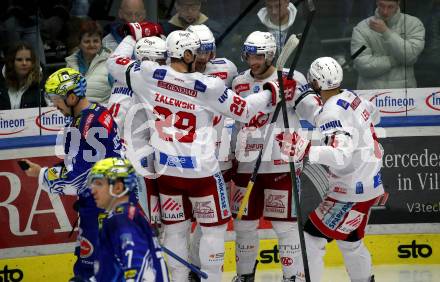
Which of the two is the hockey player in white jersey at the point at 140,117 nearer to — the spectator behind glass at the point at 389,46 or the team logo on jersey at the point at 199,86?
the team logo on jersey at the point at 199,86

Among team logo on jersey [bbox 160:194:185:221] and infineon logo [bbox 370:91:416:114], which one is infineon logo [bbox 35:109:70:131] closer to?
team logo on jersey [bbox 160:194:185:221]

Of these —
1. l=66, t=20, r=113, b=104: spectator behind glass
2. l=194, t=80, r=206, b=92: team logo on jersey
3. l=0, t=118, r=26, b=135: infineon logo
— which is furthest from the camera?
l=66, t=20, r=113, b=104: spectator behind glass

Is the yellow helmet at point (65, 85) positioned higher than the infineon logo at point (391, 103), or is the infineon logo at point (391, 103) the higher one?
the yellow helmet at point (65, 85)

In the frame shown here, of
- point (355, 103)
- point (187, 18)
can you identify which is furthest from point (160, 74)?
point (187, 18)

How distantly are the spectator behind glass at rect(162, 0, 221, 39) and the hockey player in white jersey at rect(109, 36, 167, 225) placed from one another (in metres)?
0.86

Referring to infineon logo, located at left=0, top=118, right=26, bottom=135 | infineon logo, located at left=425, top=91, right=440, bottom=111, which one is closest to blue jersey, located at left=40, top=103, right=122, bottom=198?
infineon logo, located at left=0, top=118, right=26, bottom=135

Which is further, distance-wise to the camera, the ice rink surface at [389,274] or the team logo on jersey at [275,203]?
the ice rink surface at [389,274]

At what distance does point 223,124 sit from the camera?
7898mm

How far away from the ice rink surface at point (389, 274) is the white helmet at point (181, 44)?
1963 millimetres

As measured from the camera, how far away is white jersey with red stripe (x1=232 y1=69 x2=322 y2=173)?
764 cm

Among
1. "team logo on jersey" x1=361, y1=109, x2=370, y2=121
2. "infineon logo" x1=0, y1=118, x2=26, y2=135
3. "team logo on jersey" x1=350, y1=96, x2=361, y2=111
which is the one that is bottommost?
"infineon logo" x1=0, y1=118, x2=26, y2=135

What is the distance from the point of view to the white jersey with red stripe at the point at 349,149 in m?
7.00

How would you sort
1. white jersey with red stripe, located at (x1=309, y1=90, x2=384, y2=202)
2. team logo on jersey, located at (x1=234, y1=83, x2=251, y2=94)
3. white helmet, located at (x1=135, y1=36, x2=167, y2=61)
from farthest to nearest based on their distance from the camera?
team logo on jersey, located at (x1=234, y1=83, x2=251, y2=94) → white helmet, located at (x1=135, y1=36, x2=167, y2=61) → white jersey with red stripe, located at (x1=309, y1=90, x2=384, y2=202)

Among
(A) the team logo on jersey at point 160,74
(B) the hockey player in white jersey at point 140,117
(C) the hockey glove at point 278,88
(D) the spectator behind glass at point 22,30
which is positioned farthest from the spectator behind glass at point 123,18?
(C) the hockey glove at point 278,88
